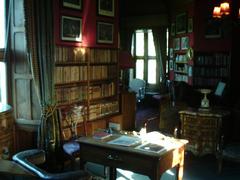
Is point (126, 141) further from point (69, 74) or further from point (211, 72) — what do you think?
point (211, 72)

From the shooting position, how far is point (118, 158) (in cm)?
364

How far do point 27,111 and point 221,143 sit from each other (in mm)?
2907

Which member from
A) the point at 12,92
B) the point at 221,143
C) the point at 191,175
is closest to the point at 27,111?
the point at 12,92

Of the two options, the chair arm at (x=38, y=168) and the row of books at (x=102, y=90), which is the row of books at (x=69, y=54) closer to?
the row of books at (x=102, y=90)

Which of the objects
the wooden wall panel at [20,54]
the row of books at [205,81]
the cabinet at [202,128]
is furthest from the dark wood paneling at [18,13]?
the row of books at [205,81]

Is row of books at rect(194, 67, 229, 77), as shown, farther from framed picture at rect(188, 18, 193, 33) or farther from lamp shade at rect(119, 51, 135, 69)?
lamp shade at rect(119, 51, 135, 69)

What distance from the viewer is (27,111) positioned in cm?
504

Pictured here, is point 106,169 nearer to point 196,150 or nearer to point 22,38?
point 196,150

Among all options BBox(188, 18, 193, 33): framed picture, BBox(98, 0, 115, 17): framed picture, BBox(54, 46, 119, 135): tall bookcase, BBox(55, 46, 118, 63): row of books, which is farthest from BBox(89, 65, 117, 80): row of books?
BBox(188, 18, 193, 33): framed picture

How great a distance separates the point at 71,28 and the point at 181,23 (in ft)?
16.6

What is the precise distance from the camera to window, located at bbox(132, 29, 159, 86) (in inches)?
452

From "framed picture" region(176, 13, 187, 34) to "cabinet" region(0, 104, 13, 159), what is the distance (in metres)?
6.39

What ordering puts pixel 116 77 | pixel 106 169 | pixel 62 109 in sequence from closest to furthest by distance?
pixel 106 169 < pixel 62 109 < pixel 116 77

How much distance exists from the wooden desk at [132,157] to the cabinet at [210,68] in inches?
210
